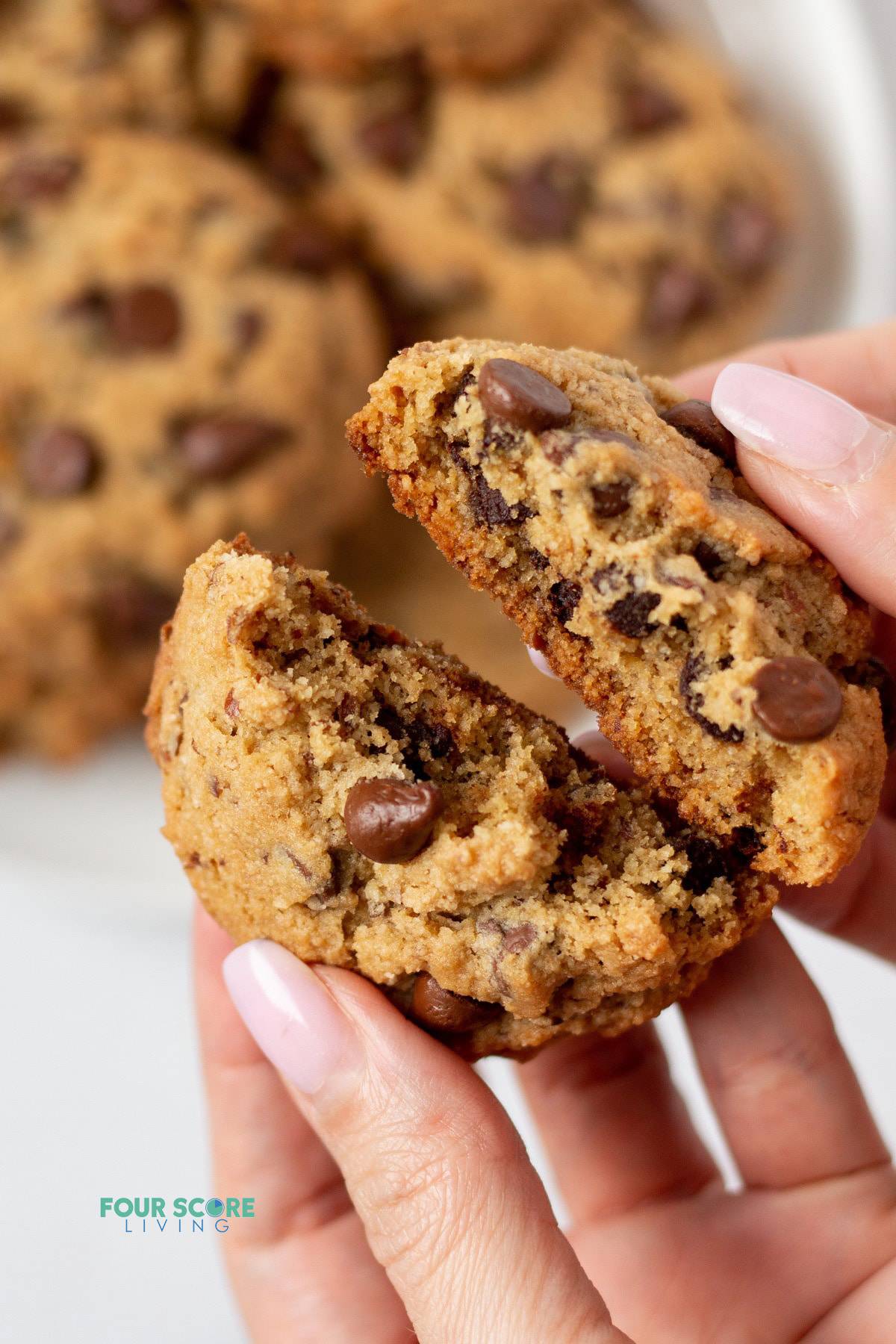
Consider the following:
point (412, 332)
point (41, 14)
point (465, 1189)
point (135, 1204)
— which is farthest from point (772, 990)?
point (41, 14)

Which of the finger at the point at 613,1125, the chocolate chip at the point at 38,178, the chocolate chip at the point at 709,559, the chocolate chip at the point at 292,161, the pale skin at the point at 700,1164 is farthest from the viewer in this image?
the chocolate chip at the point at 292,161

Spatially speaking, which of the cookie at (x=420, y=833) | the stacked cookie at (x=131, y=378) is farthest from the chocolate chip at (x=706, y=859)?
the stacked cookie at (x=131, y=378)

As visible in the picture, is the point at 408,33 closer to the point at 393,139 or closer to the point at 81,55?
the point at 393,139

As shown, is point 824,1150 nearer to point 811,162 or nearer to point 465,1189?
point 465,1189

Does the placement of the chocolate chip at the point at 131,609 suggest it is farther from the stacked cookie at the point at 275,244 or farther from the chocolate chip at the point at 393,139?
the chocolate chip at the point at 393,139

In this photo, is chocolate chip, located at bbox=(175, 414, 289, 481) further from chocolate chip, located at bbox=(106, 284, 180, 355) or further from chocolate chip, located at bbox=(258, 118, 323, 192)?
chocolate chip, located at bbox=(258, 118, 323, 192)

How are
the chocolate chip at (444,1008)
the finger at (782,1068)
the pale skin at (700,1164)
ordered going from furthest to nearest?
the finger at (782,1068)
the pale skin at (700,1164)
the chocolate chip at (444,1008)

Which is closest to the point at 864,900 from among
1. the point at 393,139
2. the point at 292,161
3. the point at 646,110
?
the point at 646,110

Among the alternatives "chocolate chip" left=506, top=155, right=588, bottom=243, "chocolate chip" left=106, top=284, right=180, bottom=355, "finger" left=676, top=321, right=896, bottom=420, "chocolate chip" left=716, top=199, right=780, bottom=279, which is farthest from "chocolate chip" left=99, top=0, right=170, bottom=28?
"finger" left=676, top=321, right=896, bottom=420
